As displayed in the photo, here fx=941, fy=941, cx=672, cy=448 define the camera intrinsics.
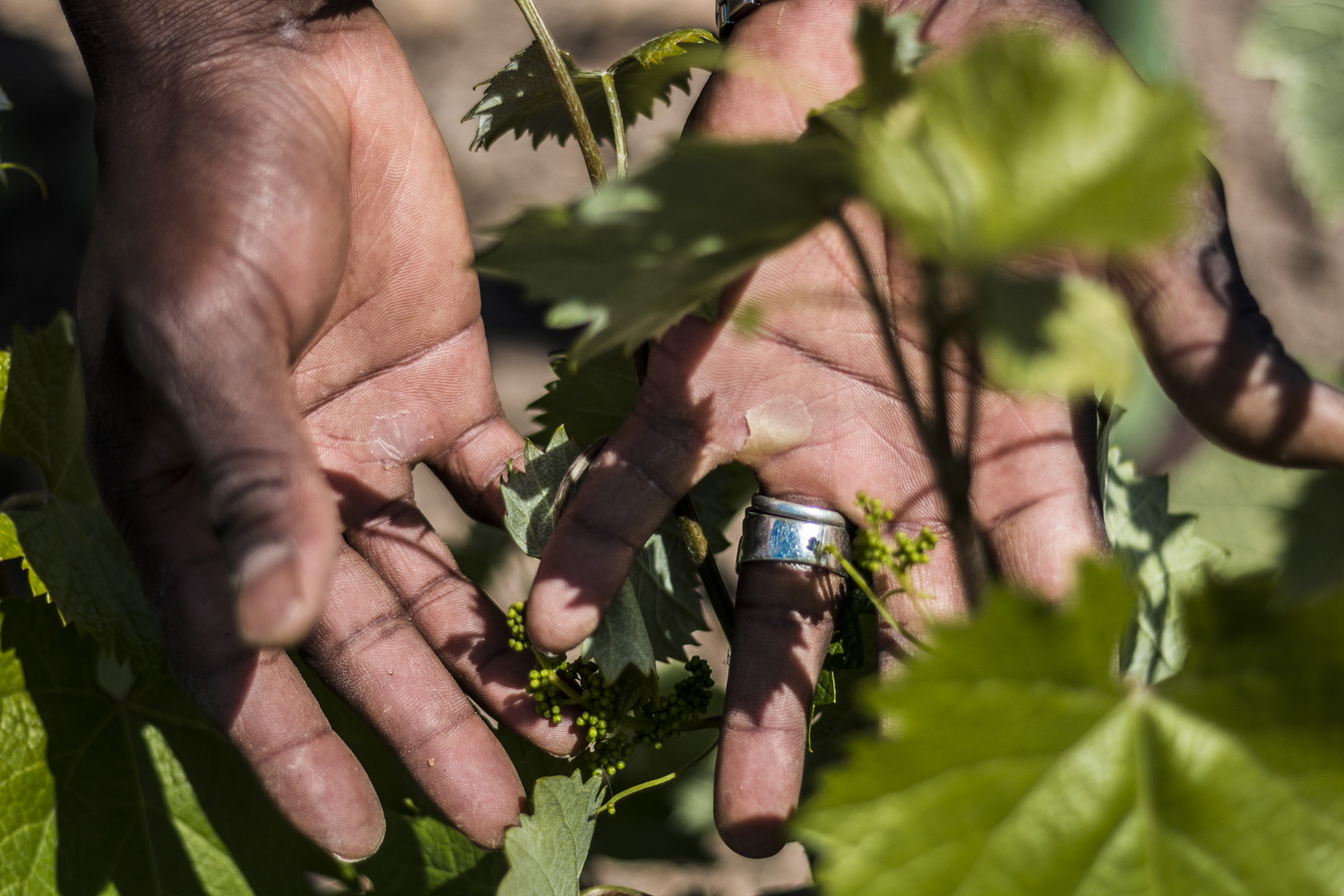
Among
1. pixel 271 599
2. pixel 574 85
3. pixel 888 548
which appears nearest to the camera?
pixel 271 599

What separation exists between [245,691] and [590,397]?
0.67 metres

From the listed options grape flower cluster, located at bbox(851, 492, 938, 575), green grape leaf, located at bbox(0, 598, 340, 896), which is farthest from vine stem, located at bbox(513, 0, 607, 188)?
green grape leaf, located at bbox(0, 598, 340, 896)

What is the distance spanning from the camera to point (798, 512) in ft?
4.30

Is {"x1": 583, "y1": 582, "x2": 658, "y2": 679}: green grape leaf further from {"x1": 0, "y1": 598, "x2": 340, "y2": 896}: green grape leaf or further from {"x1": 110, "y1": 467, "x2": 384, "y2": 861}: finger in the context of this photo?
{"x1": 0, "y1": 598, "x2": 340, "y2": 896}: green grape leaf

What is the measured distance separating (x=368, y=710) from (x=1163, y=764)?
102cm

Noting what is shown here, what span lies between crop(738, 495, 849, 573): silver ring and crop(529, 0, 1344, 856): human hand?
20 millimetres

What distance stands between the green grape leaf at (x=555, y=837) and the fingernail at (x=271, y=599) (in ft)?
1.37

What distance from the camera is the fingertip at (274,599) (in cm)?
86

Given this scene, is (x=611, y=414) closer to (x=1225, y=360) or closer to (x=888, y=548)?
(x=888, y=548)

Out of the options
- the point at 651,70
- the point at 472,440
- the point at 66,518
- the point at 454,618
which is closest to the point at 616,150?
the point at 651,70

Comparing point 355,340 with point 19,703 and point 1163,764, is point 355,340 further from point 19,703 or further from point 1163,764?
point 1163,764

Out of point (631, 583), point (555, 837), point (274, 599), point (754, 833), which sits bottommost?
point (754, 833)

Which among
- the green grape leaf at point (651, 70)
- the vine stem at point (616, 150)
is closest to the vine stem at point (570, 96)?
the vine stem at point (616, 150)

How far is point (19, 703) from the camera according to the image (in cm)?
139
